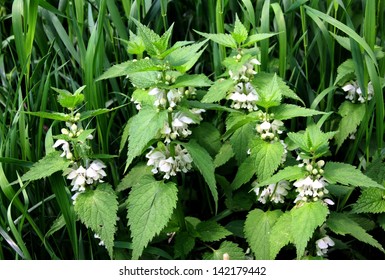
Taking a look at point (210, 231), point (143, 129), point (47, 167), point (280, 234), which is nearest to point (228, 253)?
point (210, 231)

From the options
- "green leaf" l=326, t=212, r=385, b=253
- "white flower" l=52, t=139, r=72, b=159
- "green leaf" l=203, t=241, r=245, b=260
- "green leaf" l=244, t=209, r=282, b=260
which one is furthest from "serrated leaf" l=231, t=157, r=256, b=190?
"white flower" l=52, t=139, r=72, b=159

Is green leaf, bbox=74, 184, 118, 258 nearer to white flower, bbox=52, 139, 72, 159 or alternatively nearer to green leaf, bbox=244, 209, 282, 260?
white flower, bbox=52, 139, 72, 159

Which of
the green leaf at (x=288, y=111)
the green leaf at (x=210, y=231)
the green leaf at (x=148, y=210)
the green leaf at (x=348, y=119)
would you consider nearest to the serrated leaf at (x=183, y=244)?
the green leaf at (x=210, y=231)

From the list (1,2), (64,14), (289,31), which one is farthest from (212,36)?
(1,2)

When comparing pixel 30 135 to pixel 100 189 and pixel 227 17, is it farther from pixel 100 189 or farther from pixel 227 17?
pixel 227 17

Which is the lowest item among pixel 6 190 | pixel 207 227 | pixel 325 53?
pixel 207 227

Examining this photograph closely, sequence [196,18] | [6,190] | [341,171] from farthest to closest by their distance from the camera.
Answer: [196,18]
[6,190]
[341,171]

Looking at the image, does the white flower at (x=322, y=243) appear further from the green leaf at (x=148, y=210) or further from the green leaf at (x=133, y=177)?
the green leaf at (x=133, y=177)

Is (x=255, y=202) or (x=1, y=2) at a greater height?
(x=1, y=2)
